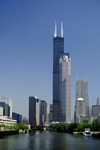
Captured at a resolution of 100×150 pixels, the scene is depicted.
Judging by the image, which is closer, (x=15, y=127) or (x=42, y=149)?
(x=42, y=149)

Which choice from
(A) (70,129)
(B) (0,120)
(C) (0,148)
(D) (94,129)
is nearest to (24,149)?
(C) (0,148)

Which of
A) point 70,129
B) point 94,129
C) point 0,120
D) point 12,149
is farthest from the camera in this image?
Result: point 0,120

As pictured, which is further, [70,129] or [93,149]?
[70,129]

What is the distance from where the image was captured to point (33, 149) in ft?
184

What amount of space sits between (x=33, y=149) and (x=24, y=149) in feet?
6.53

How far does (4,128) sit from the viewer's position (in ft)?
438

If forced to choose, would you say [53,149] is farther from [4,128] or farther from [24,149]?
[4,128]

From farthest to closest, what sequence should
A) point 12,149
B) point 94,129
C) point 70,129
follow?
point 70,129 → point 94,129 → point 12,149

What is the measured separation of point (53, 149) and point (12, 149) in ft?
29.4

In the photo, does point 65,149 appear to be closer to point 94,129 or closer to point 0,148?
point 0,148

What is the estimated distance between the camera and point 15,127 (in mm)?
149375

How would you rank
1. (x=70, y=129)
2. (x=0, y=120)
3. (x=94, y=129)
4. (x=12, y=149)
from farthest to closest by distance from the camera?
(x=0, y=120) → (x=70, y=129) → (x=94, y=129) → (x=12, y=149)

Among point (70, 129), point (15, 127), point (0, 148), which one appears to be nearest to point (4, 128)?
point (15, 127)

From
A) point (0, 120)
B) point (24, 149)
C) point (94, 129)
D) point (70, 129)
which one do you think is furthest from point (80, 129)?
point (24, 149)
